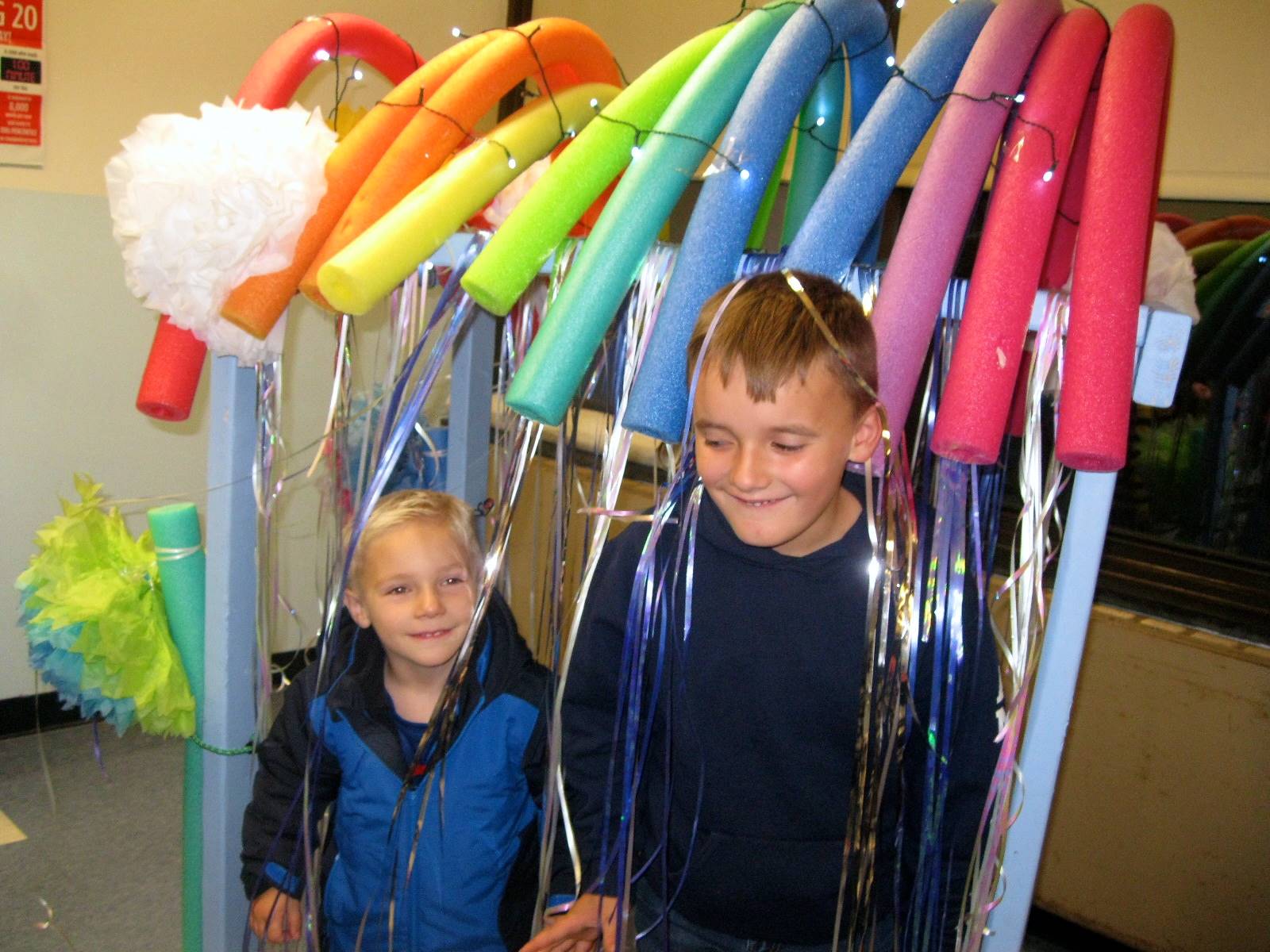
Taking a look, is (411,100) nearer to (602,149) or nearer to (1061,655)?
(602,149)

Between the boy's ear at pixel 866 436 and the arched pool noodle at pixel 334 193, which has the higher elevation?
the arched pool noodle at pixel 334 193

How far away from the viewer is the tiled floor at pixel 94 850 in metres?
2.10

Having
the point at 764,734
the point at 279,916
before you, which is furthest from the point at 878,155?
the point at 279,916

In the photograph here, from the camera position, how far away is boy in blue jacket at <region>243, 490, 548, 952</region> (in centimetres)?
126

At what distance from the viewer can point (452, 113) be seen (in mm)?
1171

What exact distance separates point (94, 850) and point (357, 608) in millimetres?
1527

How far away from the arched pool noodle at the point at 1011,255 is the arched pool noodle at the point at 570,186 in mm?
371

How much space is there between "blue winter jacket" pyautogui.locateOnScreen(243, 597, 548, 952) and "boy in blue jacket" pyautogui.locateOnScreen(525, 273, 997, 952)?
6.8 inches

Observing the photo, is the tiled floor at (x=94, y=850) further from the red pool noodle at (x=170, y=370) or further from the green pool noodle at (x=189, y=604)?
the red pool noodle at (x=170, y=370)

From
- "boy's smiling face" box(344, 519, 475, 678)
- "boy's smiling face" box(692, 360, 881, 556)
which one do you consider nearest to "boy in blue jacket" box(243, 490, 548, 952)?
"boy's smiling face" box(344, 519, 475, 678)

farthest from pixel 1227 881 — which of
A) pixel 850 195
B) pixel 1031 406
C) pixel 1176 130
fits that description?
pixel 850 195

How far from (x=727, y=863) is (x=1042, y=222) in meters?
0.66

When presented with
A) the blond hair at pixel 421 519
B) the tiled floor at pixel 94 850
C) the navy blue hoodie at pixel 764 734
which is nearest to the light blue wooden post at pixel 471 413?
the blond hair at pixel 421 519

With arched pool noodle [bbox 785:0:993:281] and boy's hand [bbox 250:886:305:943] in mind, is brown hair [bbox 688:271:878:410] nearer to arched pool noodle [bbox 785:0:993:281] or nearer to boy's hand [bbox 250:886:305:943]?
arched pool noodle [bbox 785:0:993:281]
